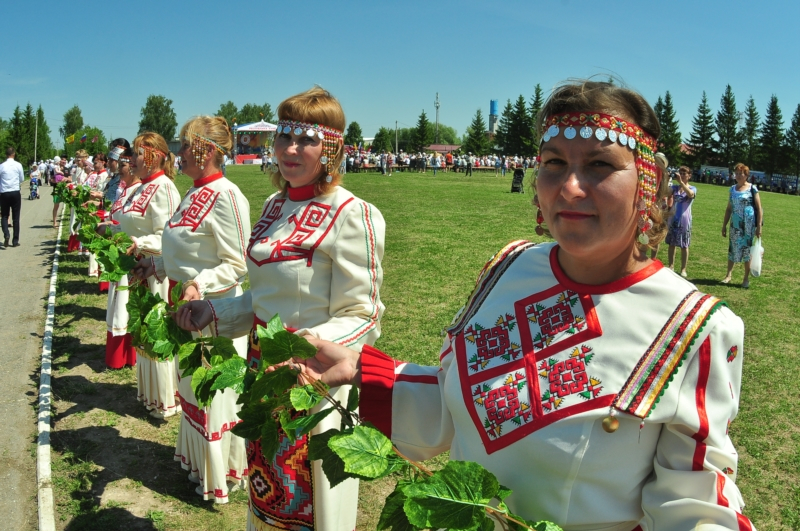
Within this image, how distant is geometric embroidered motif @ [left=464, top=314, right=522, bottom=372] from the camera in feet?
5.67

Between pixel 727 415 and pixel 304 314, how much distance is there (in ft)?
6.46

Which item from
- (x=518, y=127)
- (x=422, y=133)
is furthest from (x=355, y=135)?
(x=518, y=127)

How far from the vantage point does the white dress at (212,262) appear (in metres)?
4.32

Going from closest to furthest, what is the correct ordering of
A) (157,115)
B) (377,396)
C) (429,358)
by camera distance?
(377,396), (429,358), (157,115)

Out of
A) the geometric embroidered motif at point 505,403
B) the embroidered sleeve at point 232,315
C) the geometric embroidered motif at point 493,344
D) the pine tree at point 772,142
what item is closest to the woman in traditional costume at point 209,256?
the embroidered sleeve at point 232,315

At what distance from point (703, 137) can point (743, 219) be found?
248 ft

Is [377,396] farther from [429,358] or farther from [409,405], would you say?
[429,358]

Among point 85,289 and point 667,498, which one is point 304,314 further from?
point 85,289

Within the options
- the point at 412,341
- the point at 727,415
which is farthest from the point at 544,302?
the point at 412,341

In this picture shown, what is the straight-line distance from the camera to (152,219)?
614cm

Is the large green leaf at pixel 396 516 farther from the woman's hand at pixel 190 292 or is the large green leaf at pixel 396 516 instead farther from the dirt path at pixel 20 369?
the dirt path at pixel 20 369

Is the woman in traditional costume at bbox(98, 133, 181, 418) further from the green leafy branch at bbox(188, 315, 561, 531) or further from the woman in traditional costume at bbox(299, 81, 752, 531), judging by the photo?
the woman in traditional costume at bbox(299, 81, 752, 531)

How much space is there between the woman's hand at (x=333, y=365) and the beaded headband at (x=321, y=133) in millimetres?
1303

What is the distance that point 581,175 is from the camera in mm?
1623
